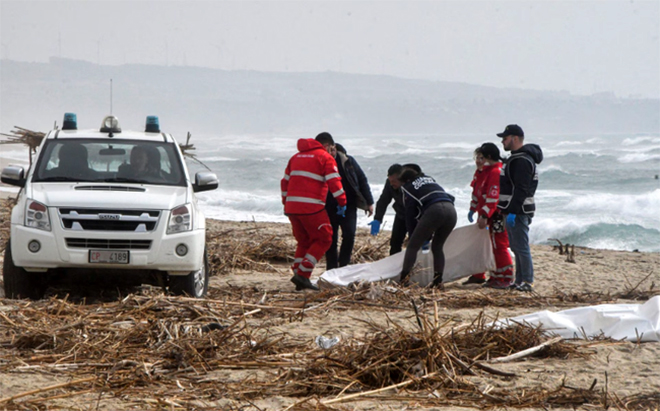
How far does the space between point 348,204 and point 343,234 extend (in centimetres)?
39

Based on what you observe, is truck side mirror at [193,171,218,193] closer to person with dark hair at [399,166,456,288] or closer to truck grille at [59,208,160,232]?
truck grille at [59,208,160,232]

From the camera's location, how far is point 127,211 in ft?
24.9

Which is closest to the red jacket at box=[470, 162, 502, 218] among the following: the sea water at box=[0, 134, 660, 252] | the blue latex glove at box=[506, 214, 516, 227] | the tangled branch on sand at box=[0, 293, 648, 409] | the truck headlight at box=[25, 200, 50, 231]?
the blue latex glove at box=[506, 214, 516, 227]

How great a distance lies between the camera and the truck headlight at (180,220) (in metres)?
7.73

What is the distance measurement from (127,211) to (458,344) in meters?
3.49

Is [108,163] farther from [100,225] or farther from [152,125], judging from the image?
[100,225]

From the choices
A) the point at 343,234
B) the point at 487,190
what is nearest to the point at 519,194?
the point at 487,190

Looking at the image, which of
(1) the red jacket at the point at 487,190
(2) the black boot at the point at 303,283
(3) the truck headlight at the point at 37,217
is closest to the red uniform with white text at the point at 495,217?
(1) the red jacket at the point at 487,190

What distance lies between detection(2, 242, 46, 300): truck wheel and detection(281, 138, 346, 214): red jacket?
9.12 feet

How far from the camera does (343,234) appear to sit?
1009cm

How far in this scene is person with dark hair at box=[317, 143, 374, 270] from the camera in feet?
32.4

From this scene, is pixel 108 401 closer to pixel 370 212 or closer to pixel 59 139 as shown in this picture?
pixel 59 139

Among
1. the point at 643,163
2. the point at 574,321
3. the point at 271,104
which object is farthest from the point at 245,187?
the point at 271,104

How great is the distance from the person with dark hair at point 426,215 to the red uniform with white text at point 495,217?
49cm
